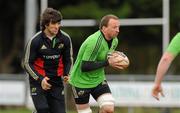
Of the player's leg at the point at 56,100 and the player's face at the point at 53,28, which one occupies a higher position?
the player's face at the point at 53,28

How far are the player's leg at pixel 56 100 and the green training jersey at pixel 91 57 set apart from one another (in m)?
0.26

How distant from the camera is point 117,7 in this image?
2116 cm

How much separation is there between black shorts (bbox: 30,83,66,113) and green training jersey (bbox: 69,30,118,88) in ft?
0.91

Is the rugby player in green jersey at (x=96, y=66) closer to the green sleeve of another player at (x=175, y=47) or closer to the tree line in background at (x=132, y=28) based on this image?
the green sleeve of another player at (x=175, y=47)

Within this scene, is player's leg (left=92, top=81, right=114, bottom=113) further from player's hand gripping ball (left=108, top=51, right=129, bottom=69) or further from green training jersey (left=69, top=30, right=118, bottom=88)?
player's hand gripping ball (left=108, top=51, right=129, bottom=69)

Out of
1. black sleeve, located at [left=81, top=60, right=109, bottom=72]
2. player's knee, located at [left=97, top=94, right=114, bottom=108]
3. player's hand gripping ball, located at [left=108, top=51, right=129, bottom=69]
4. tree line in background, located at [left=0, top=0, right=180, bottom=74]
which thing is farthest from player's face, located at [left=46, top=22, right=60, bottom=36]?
tree line in background, located at [left=0, top=0, right=180, bottom=74]

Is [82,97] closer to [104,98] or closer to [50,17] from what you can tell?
[104,98]

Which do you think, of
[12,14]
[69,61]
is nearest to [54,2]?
[12,14]

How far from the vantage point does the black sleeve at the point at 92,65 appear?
11.1m

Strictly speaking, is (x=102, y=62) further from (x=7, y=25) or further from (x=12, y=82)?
(x=7, y=25)

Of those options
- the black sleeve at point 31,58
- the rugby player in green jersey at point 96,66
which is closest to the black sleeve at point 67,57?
the rugby player in green jersey at point 96,66

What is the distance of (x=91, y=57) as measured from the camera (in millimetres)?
11305

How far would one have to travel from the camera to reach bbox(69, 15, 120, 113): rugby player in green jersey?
11.3 m

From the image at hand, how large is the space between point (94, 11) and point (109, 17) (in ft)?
35.1
